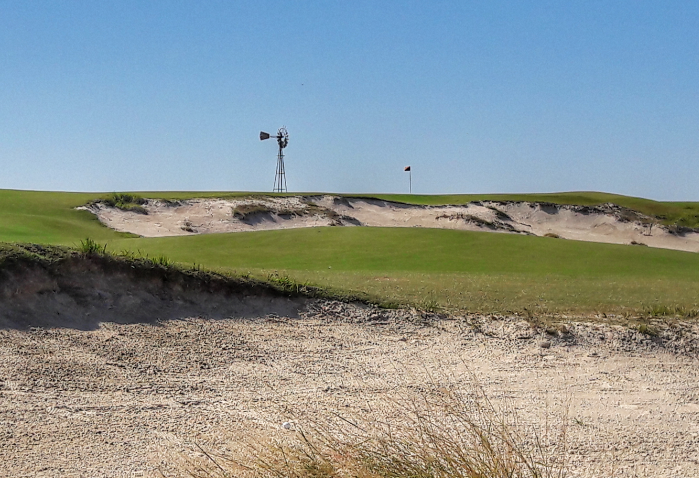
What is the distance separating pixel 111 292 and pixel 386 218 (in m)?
27.4

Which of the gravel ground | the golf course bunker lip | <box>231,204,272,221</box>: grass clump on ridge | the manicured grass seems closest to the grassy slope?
the manicured grass

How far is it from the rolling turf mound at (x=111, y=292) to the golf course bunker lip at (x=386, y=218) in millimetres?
19380

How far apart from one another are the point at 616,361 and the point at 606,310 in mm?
2433

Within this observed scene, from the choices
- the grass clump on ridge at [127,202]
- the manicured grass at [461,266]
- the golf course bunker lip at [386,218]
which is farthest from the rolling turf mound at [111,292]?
the grass clump on ridge at [127,202]

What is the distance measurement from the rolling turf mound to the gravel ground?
1.03ft

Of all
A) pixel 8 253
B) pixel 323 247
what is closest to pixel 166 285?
pixel 8 253

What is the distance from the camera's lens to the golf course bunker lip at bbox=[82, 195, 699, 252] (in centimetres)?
3259

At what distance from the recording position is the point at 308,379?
29.2ft

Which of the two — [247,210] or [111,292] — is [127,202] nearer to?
[247,210]

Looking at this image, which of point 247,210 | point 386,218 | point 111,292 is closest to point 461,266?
point 111,292

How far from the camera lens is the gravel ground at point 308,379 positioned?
21.8 feet

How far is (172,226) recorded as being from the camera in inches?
1261

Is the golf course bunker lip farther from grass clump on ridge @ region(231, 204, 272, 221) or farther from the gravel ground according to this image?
the gravel ground

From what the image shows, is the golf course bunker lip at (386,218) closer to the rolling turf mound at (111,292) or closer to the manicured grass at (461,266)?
the manicured grass at (461,266)
